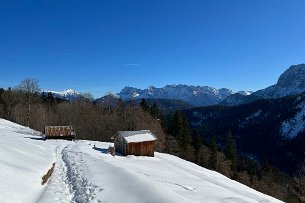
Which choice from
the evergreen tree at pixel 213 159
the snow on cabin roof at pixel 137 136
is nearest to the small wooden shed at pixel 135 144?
the snow on cabin roof at pixel 137 136

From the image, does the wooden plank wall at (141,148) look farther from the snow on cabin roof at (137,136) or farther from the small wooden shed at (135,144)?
the snow on cabin roof at (137,136)

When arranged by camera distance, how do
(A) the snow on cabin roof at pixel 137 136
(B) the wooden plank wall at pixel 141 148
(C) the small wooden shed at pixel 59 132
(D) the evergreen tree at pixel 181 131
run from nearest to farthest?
1. (B) the wooden plank wall at pixel 141 148
2. (A) the snow on cabin roof at pixel 137 136
3. (C) the small wooden shed at pixel 59 132
4. (D) the evergreen tree at pixel 181 131

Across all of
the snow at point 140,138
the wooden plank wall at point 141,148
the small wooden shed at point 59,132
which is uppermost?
the small wooden shed at point 59,132

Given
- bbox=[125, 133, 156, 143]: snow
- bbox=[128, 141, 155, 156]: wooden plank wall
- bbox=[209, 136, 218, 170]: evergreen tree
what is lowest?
bbox=[209, 136, 218, 170]: evergreen tree

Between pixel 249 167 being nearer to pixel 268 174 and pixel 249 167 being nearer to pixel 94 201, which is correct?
pixel 268 174

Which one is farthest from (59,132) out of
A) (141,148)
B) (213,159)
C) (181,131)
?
(213,159)

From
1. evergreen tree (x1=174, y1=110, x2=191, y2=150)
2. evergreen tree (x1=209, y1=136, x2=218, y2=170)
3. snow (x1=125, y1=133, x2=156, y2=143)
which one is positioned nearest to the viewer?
snow (x1=125, y1=133, x2=156, y2=143)

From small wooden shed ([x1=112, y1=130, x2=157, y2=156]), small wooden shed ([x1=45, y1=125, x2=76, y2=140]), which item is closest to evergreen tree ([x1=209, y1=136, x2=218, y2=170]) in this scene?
small wooden shed ([x1=45, y1=125, x2=76, y2=140])

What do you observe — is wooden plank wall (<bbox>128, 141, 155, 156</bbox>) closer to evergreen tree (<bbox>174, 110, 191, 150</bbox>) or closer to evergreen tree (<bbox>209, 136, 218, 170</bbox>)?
evergreen tree (<bbox>209, 136, 218, 170</bbox>)

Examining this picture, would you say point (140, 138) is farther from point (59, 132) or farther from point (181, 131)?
point (181, 131)

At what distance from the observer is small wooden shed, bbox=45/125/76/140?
222 ft

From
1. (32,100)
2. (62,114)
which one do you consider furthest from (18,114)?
(62,114)

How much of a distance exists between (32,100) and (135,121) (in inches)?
1500

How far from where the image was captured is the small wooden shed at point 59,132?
67625 mm
